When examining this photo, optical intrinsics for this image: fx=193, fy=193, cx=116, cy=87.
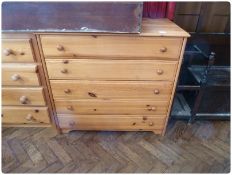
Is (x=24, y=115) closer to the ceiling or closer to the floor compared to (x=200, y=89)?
closer to the floor

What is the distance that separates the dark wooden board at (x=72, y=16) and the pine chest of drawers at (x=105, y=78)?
0.14ft

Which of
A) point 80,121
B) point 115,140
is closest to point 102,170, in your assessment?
point 115,140

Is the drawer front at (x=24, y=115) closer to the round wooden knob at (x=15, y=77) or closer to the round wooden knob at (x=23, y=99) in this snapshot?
the round wooden knob at (x=23, y=99)

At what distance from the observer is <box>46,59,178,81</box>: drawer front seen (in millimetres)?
1088

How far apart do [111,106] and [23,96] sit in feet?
1.91

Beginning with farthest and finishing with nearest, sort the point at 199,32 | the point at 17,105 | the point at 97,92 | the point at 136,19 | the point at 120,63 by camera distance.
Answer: the point at 199,32 < the point at 17,105 < the point at 97,92 < the point at 120,63 < the point at 136,19

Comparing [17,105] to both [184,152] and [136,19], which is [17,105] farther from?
[184,152]

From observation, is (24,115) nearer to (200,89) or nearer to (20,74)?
(20,74)

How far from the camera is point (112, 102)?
1.28m

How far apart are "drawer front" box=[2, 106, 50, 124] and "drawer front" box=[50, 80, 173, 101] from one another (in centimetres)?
22

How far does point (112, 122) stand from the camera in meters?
1.41

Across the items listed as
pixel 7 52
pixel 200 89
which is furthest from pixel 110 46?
pixel 200 89

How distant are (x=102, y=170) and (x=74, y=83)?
62cm

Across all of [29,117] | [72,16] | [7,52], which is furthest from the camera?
[29,117]
